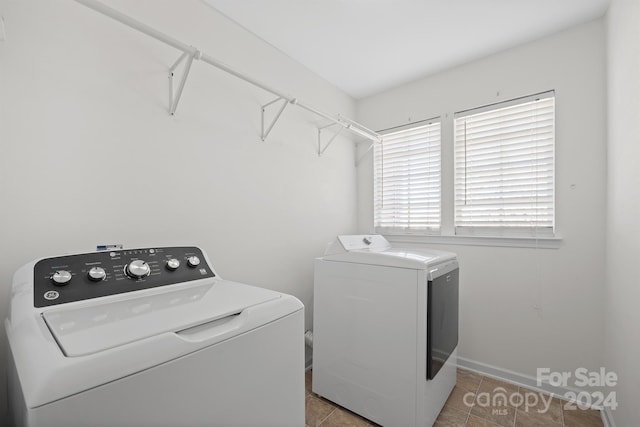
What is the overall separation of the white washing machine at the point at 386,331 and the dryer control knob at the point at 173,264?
3.29ft

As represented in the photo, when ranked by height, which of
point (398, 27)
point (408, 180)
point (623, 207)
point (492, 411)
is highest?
point (398, 27)

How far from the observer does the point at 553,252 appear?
6.34 ft

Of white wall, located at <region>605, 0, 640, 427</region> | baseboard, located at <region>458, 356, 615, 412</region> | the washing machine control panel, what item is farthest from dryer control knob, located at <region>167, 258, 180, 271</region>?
baseboard, located at <region>458, 356, 615, 412</region>

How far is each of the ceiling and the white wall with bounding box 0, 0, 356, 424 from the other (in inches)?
7.7

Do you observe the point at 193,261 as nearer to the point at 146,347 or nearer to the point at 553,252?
the point at 146,347

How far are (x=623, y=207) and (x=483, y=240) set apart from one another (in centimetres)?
87

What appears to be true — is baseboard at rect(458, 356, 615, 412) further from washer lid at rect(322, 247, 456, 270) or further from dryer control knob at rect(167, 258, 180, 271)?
dryer control knob at rect(167, 258, 180, 271)

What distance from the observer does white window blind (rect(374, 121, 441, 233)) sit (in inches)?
97.6

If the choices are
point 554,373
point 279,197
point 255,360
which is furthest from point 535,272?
point 255,360

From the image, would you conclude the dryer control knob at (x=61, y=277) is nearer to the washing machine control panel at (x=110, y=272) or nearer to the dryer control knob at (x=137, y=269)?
the washing machine control panel at (x=110, y=272)

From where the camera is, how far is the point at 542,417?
1.72m

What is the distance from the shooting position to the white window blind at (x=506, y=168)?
1989 mm

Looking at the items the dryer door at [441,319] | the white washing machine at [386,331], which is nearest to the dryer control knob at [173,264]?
the white washing machine at [386,331]

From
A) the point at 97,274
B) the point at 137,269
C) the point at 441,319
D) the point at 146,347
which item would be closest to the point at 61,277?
the point at 97,274
